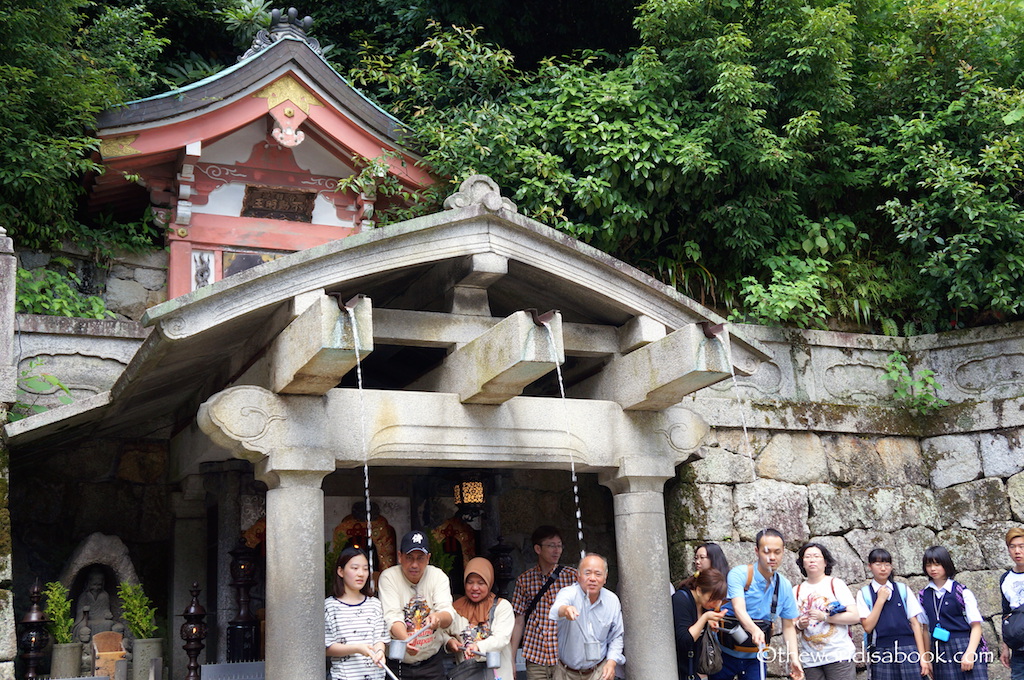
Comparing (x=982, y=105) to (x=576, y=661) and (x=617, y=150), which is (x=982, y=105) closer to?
(x=617, y=150)

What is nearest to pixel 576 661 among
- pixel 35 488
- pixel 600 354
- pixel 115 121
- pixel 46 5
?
pixel 600 354

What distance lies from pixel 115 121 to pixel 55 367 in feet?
8.13

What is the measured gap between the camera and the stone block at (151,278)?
10141 millimetres

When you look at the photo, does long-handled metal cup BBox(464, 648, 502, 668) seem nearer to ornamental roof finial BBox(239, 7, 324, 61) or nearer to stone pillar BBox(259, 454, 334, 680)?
stone pillar BBox(259, 454, 334, 680)

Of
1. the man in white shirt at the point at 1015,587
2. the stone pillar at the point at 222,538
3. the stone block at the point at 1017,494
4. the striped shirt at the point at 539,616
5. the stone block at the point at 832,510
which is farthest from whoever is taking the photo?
the stone block at the point at 1017,494

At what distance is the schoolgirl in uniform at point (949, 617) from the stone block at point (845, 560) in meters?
2.19

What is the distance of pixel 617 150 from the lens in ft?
34.0

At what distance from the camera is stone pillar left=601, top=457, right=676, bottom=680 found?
7145 millimetres

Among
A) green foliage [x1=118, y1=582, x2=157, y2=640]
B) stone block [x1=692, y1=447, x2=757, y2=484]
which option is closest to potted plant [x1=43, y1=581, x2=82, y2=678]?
green foliage [x1=118, y1=582, x2=157, y2=640]

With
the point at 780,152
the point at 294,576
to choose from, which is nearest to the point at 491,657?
the point at 294,576

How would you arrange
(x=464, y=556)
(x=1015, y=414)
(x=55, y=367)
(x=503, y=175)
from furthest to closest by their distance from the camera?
(x=503, y=175) < (x=1015, y=414) < (x=464, y=556) < (x=55, y=367)

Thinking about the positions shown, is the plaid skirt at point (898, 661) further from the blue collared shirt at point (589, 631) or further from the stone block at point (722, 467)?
the stone block at point (722, 467)

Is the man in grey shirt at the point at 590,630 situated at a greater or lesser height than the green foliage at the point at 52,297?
lesser

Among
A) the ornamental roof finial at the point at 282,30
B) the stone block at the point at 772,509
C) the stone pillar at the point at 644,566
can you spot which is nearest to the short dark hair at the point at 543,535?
the stone pillar at the point at 644,566
